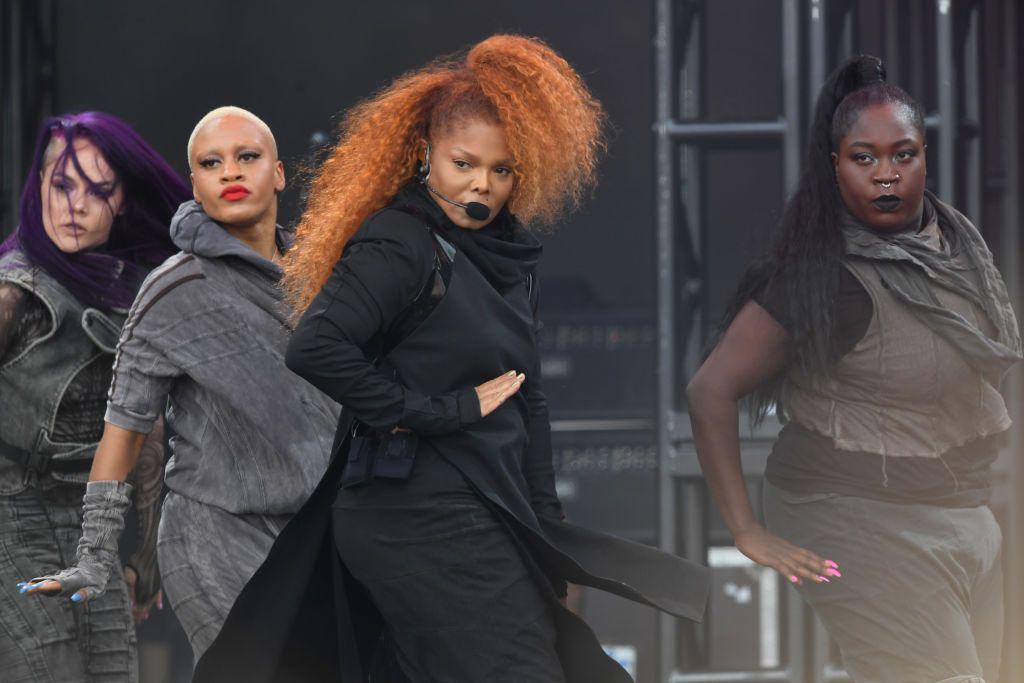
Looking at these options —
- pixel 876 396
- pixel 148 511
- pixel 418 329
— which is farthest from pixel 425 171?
pixel 148 511

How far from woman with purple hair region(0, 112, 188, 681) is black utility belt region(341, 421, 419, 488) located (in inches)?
48.8

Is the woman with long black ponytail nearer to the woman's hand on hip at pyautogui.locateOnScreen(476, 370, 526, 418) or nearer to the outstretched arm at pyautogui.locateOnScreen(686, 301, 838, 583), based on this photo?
the outstretched arm at pyautogui.locateOnScreen(686, 301, 838, 583)

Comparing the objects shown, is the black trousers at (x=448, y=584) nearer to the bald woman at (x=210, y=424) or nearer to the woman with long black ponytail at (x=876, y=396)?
the bald woman at (x=210, y=424)

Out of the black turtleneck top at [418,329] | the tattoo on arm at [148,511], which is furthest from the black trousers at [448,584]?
the tattoo on arm at [148,511]

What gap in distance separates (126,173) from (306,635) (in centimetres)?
154

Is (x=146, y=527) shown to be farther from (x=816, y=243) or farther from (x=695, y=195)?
(x=695, y=195)

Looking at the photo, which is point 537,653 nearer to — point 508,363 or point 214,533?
point 508,363

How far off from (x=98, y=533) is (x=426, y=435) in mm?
982

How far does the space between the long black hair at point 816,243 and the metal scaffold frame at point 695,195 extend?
1178 millimetres

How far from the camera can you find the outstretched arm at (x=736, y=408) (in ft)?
12.5

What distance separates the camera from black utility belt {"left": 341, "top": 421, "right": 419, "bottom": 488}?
9.79 feet

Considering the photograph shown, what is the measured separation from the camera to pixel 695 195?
5.21m

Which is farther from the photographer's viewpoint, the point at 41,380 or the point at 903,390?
the point at 41,380

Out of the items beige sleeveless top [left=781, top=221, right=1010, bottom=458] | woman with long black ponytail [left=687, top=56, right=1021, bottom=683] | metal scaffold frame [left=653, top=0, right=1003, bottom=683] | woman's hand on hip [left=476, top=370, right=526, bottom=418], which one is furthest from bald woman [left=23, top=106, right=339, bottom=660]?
metal scaffold frame [left=653, top=0, right=1003, bottom=683]
